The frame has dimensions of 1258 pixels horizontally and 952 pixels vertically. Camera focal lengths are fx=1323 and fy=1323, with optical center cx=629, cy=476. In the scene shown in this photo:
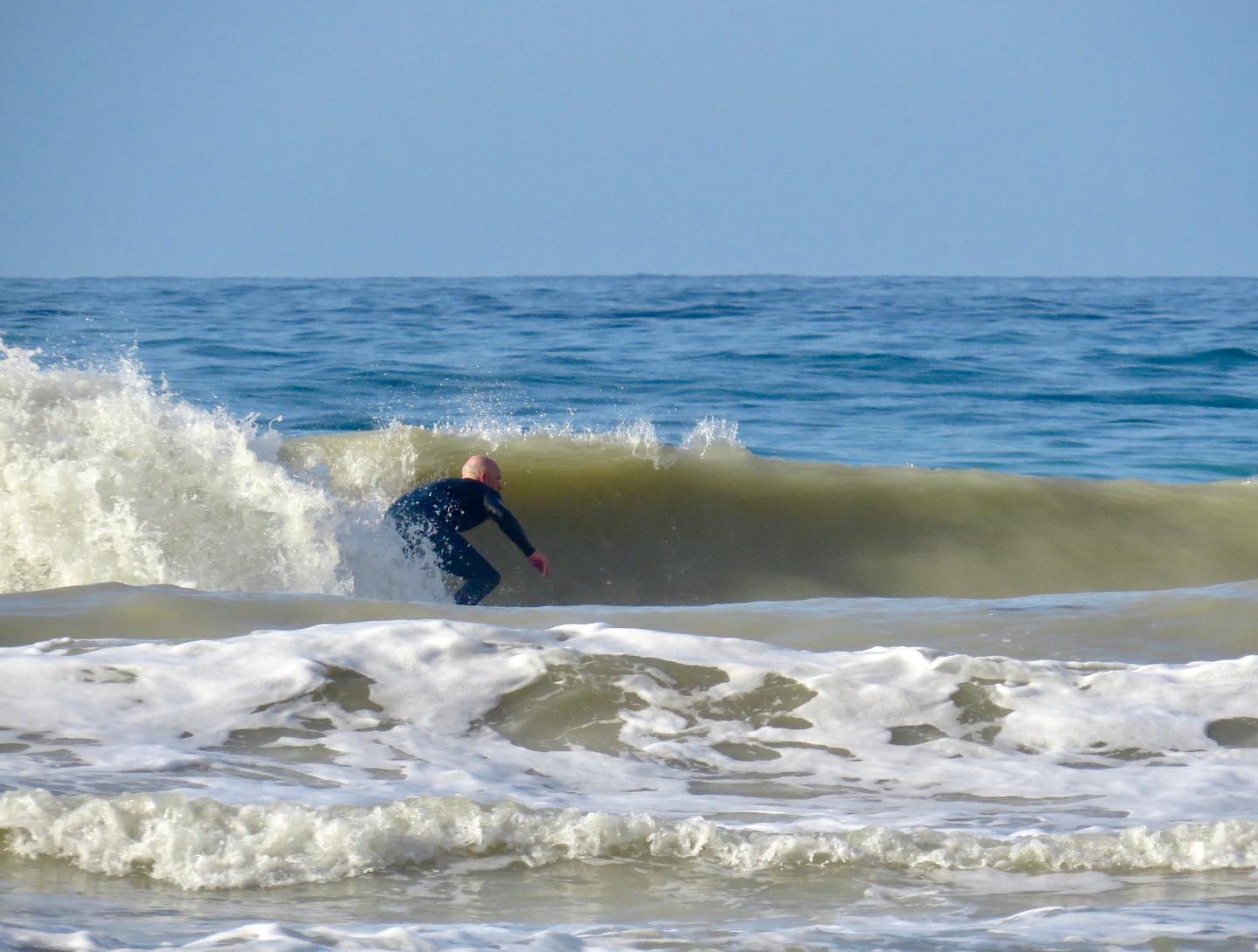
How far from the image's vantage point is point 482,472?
26.0 ft

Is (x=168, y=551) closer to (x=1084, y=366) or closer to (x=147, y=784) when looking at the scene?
(x=147, y=784)

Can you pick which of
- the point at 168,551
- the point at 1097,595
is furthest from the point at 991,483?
the point at 168,551

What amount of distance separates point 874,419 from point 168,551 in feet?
30.3

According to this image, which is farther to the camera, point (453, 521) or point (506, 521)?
point (453, 521)

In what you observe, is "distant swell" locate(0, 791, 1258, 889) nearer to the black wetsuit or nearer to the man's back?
the black wetsuit

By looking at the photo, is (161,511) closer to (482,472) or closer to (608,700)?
(482,472)

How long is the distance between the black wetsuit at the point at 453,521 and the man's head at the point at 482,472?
0.06 meters

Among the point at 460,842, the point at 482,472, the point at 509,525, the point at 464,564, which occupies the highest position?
the point at 482,472

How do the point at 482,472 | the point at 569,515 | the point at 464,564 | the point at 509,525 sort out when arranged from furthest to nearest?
the point at 569,515 → the point at 482,472 → the point at 464,564 → the point at 509,525

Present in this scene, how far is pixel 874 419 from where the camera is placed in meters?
15.1

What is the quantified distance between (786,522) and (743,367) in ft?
27.5

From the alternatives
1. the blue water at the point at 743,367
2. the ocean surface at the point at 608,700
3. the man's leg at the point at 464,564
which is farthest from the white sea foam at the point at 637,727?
the blue water at the point at 743,367

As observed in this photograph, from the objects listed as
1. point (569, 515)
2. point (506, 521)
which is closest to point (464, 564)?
point (506, 521)

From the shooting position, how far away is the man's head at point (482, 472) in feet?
26.0
